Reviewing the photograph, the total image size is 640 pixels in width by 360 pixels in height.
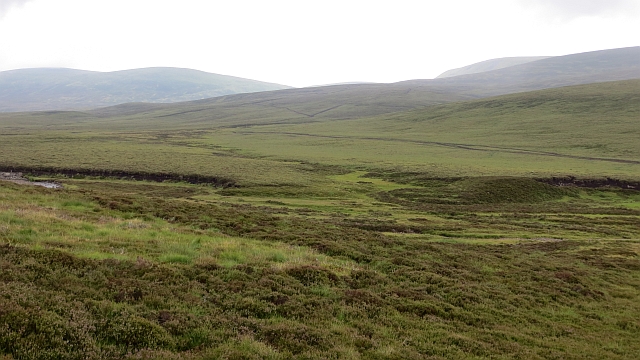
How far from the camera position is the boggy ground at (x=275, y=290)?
34.4 ft

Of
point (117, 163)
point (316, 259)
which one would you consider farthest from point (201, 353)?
point (117, 163)

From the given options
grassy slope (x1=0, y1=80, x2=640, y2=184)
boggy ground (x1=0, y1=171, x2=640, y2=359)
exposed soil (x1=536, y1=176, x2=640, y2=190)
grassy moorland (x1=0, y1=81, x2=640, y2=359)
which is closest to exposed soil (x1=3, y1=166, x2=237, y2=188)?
grassy slope (x1=0, y1=80, x2=640, y2=184)

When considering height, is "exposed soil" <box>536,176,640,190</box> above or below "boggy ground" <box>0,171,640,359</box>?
below

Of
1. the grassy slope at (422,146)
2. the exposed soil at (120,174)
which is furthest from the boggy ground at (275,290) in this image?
the grassy slope at (422,146)

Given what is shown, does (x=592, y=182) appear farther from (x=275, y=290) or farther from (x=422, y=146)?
(x=275, y=290)

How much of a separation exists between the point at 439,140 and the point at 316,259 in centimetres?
12999

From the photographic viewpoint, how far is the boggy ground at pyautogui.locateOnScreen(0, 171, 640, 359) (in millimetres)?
10492

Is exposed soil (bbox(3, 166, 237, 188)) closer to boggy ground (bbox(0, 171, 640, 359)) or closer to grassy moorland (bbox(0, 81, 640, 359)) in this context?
grassy moorland (bbox(0, 81, 640, 359))

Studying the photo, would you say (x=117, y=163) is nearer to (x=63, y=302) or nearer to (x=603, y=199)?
(x=63, y=302)

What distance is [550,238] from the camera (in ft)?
124

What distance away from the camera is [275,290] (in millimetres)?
14648

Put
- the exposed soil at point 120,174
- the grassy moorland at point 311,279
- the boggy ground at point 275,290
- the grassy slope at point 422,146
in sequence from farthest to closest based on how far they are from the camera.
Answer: the grassy slope at point 422,146
the exposed soil at point 120,174
the grassy moorland at point 311,279
the boggy ground at point 275,290

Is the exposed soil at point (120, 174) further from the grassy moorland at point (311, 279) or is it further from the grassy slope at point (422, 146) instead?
the grassy moorland at point (311, 279)

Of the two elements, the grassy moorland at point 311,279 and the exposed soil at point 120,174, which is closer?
the grassy moorland at point 311,279
